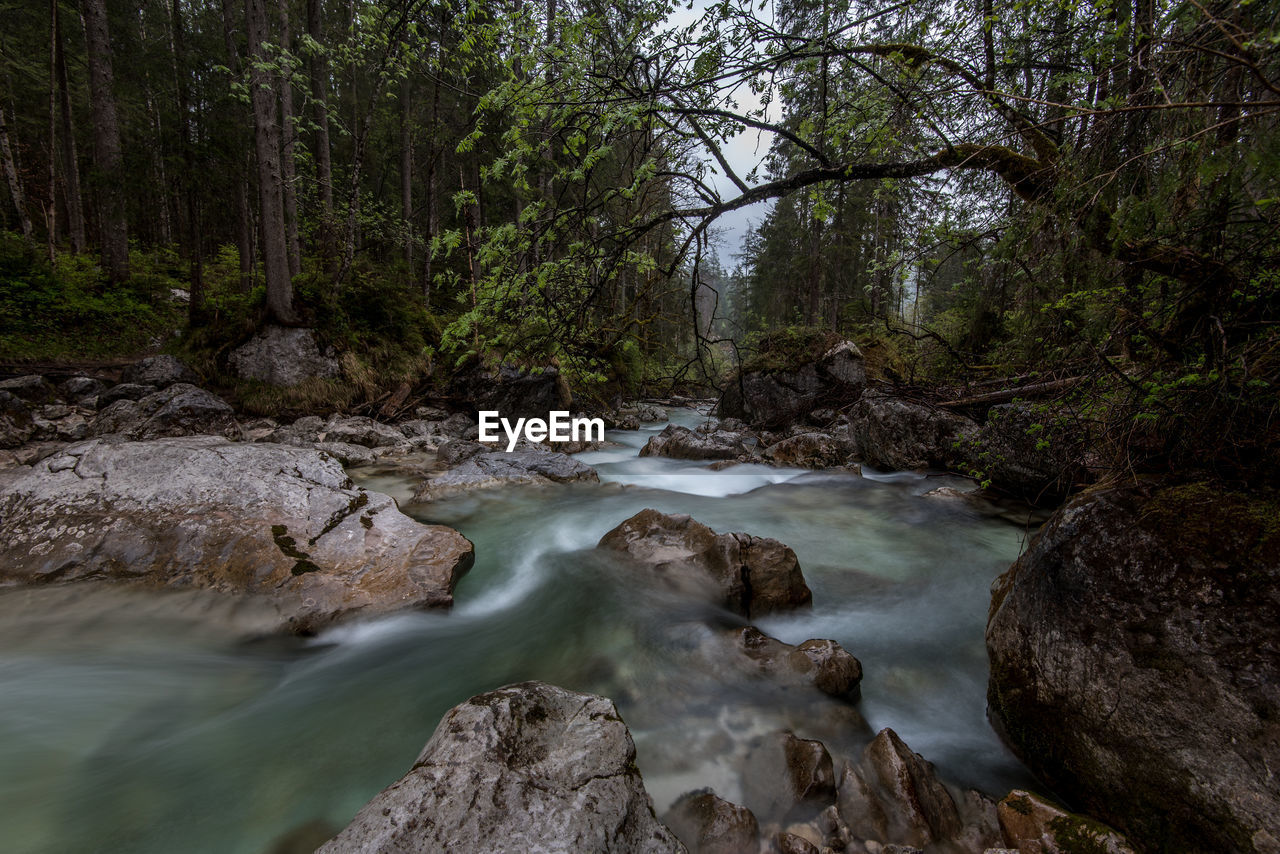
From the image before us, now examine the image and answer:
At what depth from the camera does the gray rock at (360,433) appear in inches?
376

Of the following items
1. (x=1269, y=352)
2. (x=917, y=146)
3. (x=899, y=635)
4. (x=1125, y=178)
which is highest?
(x=917, y=146)

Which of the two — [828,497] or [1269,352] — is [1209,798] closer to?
[1269,352]

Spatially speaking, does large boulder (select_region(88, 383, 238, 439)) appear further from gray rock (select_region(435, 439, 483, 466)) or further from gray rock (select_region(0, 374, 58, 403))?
gray rock (select_region(435, 439, 483, 466))

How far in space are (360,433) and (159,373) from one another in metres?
3.94

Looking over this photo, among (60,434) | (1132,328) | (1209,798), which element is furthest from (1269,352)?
(60,434)

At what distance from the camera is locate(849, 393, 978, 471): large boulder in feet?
27.3

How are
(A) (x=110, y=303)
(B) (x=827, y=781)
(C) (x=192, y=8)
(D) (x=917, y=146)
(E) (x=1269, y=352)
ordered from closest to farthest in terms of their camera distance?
1. (E) (x=1269, y=352)
2. (B) (x=827, y=781)
3. (D) (x=917, y=146)
4. (A) (x=110, y=303)
5. (C) (x=192, y=8)

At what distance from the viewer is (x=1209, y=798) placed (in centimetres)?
199

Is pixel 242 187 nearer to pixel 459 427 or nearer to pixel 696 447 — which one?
pixel 459 427

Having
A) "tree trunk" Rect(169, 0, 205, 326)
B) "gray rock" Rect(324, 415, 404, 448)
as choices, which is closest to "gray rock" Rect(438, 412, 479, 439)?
"gray rock" Rect(324, 415, 404, 448)

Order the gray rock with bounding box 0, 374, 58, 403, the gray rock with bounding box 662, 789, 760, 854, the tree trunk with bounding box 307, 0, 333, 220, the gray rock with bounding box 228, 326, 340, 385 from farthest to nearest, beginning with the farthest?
the tree trunk with bounding box 307, 0, 333, 220 → the gray rock with bounding box 228, 326, 340, 385 → the gray rock with bounding box 0, 374, 58, 403 → the gray rock with bounding box 662, 789, 760, 854

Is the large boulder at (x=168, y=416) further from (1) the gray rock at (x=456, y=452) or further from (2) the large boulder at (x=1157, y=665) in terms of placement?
(2) the large boulder at (x=1157, y=665)

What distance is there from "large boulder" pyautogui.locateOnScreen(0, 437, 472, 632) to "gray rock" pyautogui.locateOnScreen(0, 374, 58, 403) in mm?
6734

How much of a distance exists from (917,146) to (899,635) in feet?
12.6
